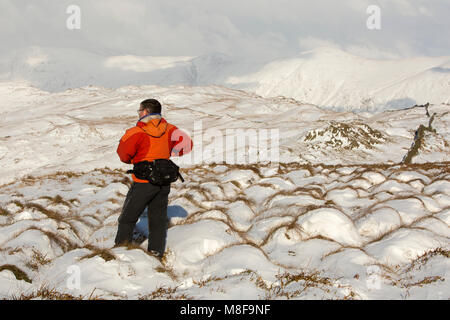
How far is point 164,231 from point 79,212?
6.07m

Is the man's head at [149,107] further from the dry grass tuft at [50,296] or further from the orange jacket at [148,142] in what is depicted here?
the dry grass tuft at [50,296]

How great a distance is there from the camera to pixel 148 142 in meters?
6.05

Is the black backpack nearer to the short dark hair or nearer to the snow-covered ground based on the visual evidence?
the short dark hair

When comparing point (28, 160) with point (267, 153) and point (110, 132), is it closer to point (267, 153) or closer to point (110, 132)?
point (110, 132)

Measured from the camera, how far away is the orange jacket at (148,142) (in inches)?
230

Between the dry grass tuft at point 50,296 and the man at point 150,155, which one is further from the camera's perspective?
the man at point 150,155

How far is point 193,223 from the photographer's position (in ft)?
25.9

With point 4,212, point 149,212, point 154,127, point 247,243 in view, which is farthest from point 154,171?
point 4,212

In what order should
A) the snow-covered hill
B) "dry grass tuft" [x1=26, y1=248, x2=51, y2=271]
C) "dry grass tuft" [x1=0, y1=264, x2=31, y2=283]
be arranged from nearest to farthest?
"dry grass tuft" [x1=0, y1=264, x2=31, y2=283], "dry grass tuft" [x1=26, y1=248, x2=51, y2=271], the snow-covered hill

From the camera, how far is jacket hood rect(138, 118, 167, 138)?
6015 millimetres

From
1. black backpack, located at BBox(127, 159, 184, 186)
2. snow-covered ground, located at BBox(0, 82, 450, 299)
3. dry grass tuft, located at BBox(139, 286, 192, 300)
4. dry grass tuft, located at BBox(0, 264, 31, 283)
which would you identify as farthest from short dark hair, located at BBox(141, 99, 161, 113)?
dry grass tuft, located at BBox(0, 264, 31, 283)

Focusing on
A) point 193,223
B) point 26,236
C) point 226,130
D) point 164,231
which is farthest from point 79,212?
point 226,130

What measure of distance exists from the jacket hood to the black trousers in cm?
98

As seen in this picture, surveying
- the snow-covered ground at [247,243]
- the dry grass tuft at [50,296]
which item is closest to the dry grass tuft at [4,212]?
the snow-covered ground at [247,243]
